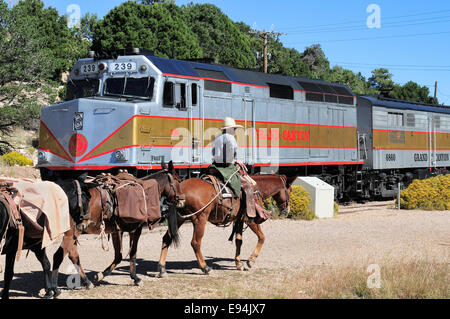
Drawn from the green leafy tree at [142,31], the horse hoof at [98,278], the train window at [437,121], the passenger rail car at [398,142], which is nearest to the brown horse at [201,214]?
the horse hoof at [98,278]

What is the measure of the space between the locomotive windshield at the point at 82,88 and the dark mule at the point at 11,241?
357 inches

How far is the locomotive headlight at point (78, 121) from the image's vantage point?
1594cm

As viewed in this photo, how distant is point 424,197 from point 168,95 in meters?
12.1

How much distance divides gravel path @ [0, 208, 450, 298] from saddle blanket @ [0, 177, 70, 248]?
1.38 meters

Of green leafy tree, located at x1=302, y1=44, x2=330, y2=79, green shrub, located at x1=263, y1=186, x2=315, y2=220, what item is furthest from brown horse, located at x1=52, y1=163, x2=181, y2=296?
green leafy tree, located at x1=302, y1=44, x2=330, y2=79

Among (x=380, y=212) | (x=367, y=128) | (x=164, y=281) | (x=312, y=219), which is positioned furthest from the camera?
(x=367, y=128)

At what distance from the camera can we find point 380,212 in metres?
22.2

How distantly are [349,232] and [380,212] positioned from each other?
6.24 metres

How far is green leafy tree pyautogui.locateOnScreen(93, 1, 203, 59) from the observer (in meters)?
52.7

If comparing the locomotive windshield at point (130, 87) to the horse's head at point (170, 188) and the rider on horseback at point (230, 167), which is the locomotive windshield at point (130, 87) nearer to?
the rider on horseback at point (230, 167)

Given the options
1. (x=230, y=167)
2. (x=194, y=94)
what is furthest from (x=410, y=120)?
(x=230, y=167)

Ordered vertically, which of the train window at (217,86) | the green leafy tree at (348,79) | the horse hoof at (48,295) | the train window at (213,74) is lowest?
the horse hoof at (48,295)

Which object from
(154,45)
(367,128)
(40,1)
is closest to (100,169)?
(367,128)

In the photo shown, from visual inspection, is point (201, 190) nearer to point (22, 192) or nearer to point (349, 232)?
point (22, 192)
